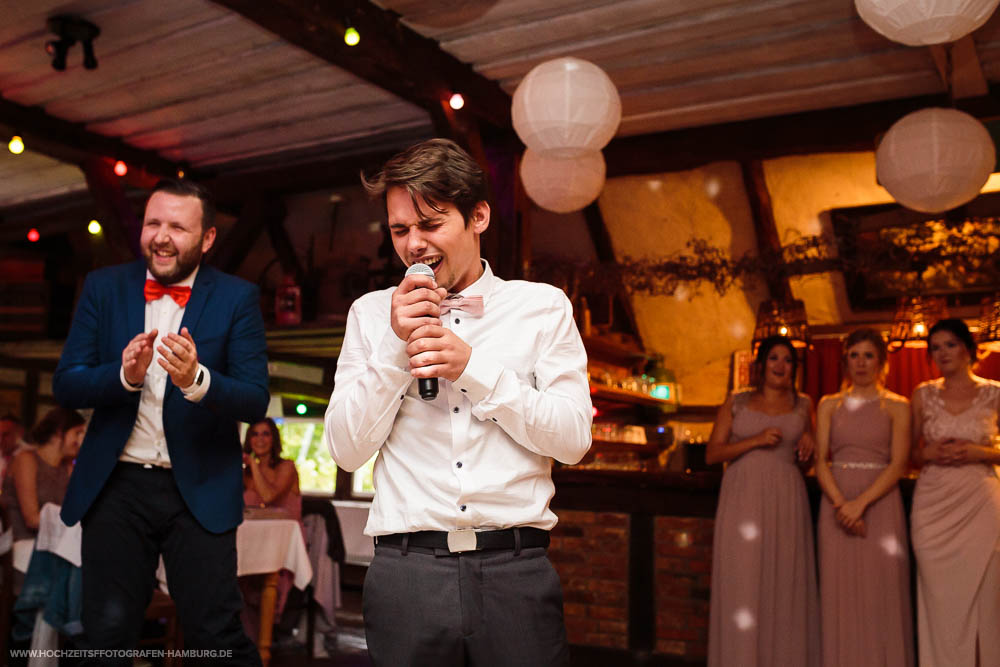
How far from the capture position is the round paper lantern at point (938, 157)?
3.70 m

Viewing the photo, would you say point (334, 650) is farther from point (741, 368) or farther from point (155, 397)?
point (741, 368)

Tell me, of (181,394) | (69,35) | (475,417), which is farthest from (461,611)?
(69,35)

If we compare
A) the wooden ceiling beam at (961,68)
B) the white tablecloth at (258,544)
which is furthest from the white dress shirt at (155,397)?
the wooden ceiling beam at (961,68)

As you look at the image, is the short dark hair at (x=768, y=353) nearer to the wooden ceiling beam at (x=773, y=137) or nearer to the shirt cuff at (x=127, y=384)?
the wooden ceiling beam at (x=773, y=137)

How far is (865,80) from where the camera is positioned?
17.0 ft

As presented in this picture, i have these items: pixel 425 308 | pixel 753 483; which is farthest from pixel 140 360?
pixel 753 483

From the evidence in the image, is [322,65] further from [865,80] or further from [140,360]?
[140,360]

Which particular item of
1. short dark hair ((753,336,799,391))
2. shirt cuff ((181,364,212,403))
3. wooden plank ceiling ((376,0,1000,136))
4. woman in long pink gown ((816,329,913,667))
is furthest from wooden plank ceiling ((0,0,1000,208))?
shirt cuff ((181,364,212,403))

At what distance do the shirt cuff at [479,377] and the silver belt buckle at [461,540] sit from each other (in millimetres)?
223

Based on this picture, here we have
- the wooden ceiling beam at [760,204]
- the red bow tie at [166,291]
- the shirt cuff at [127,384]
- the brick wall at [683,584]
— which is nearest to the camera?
the shirt cuff at [127,384]

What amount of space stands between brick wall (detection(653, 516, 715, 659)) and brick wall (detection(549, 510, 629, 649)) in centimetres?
21

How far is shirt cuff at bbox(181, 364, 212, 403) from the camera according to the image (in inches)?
89.8

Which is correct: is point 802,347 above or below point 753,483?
above

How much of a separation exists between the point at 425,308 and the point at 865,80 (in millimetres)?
4557
